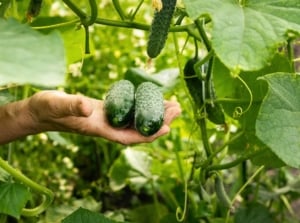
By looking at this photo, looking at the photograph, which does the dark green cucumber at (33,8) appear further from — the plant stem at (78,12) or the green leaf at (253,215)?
the green leaf at (253,215)

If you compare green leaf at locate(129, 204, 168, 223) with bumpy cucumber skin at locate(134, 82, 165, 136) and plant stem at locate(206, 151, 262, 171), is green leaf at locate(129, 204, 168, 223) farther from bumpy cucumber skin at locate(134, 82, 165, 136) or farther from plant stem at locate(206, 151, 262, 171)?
bumpy cucumber skin at locate(134, 82, 165, 136)

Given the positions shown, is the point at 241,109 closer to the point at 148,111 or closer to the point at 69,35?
the point at 148,111

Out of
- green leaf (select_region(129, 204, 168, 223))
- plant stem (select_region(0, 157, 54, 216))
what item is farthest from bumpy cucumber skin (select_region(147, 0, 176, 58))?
green leaf (select_region(129, 204, 168, 223))

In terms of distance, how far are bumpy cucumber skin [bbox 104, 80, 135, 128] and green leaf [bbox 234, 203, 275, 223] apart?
2.49 feet

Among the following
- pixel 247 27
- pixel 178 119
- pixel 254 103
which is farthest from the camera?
pixel 178 119

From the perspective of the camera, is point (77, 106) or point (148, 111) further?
point (148, 111)

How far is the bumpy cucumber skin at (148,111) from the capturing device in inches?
54.4

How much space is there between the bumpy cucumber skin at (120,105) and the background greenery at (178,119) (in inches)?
4.8

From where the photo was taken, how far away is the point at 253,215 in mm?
2104

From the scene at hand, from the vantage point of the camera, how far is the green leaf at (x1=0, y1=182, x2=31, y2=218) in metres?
1.48

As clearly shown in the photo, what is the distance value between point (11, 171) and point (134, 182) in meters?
1.08

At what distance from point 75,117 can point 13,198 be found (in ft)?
0.90

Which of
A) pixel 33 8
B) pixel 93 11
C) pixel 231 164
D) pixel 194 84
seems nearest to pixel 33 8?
pixel 33 8

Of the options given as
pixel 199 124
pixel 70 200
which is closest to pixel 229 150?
pixel 199 124
